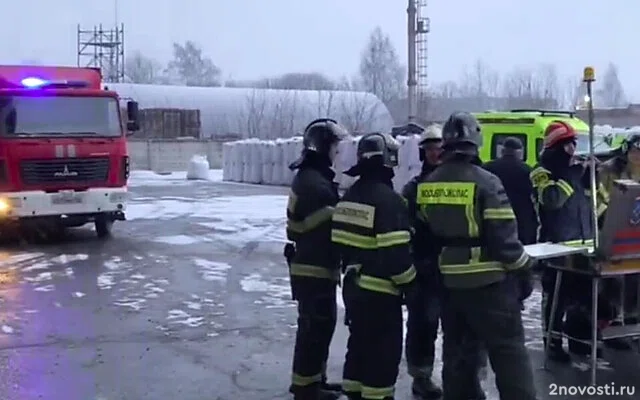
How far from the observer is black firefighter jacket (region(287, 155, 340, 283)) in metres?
6.21

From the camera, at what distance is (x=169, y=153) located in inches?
1983

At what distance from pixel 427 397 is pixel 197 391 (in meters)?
1.75

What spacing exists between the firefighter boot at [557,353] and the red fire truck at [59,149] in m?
10.1

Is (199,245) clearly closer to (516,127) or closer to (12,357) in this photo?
(516,127)

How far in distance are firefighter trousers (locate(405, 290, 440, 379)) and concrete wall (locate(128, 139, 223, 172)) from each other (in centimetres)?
4366

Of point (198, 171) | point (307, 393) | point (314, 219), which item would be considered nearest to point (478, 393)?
point (307, 393)

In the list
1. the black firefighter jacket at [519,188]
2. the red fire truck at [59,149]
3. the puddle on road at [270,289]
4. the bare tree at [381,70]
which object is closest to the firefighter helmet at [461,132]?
the black firefighter jacket at [519,188]

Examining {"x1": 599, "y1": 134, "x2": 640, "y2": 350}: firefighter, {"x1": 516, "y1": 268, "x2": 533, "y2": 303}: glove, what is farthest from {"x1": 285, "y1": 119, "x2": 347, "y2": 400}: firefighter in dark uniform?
{"x1": 599, "y1": 134, "x2": 640, "y2": 350}: firefighter

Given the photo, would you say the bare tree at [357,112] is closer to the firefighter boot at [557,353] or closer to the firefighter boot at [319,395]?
the firefighter boot at [557,353]

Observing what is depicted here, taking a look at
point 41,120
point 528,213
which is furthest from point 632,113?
point 528,213

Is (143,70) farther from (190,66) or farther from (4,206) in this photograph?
(4,206)

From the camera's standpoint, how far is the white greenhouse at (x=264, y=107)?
55844 millimetres

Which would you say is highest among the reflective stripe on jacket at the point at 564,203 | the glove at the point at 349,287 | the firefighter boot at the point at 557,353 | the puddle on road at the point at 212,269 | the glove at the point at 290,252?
the reflective stripe on jacket at the point at 564,203

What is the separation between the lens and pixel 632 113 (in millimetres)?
47875
